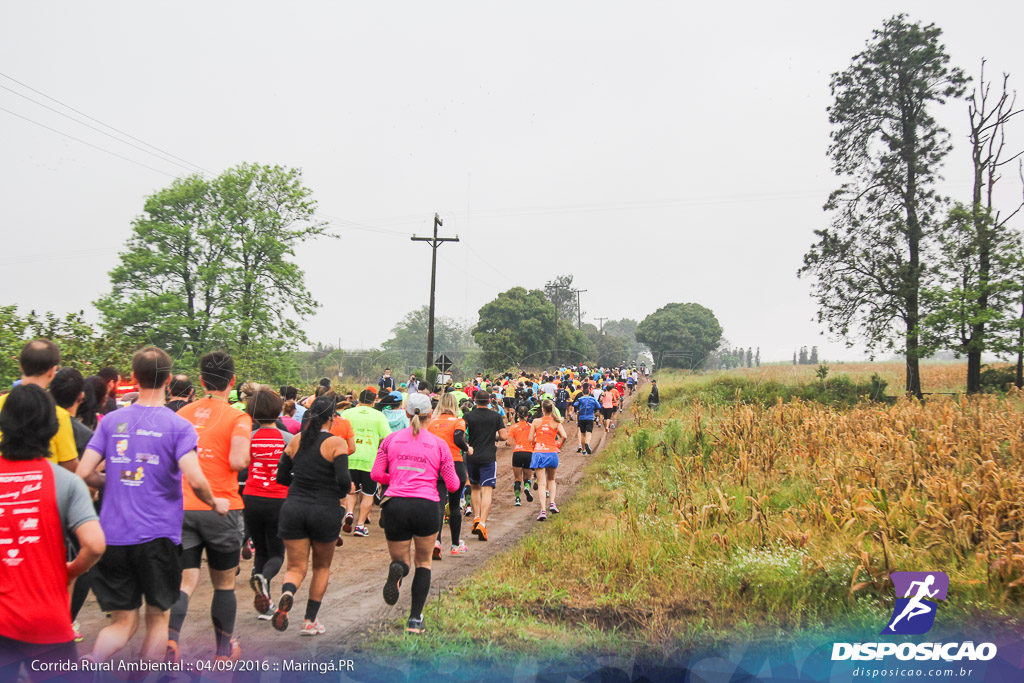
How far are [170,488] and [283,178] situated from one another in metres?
35.1

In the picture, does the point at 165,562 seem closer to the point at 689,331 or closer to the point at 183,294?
the point at 183,294

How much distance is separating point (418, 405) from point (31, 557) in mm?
3150

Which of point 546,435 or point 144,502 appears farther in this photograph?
point 546,435

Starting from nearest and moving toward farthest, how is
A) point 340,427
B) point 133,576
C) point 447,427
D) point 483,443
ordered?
point 133,576
point 340,427
point 447,427
point 483,443

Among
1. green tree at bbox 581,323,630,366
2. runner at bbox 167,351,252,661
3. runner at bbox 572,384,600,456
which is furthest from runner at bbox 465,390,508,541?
green tree at bbox 581,323,630,366

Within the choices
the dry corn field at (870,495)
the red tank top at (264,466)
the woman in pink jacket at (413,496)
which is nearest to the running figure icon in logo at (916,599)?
the dry corn field at (870,495)

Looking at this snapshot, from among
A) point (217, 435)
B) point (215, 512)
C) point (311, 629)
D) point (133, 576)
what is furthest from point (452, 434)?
point (133, 576)

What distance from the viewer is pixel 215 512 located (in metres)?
4.75

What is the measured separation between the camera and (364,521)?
9.75m

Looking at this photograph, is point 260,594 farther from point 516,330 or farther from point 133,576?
point 516,330

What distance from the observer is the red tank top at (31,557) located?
126 inches

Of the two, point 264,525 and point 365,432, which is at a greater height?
point 365,432

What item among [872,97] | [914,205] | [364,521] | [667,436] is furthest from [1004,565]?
[872,97]
